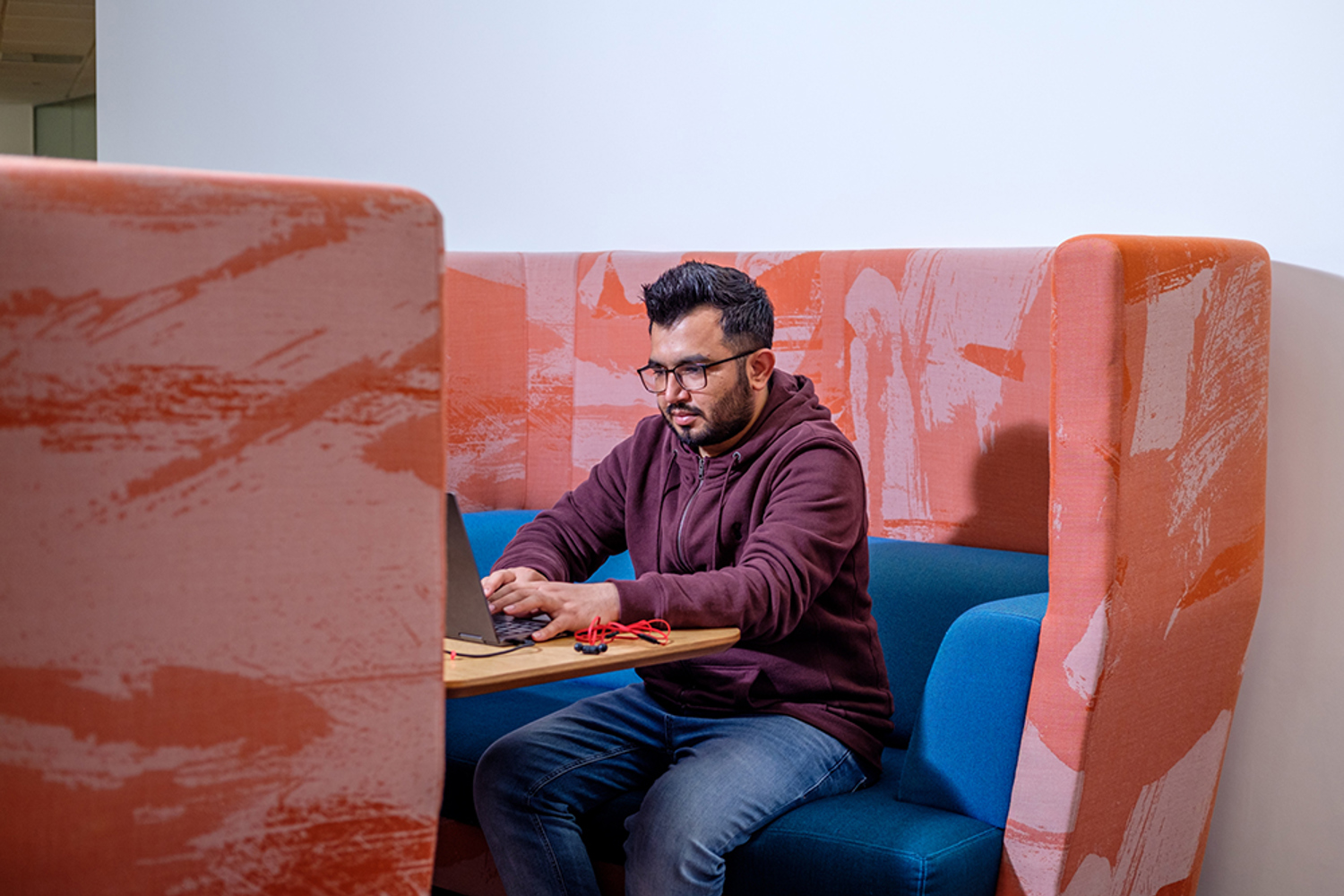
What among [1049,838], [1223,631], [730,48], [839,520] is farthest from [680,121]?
[1049,838]

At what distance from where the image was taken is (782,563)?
7.15 feet

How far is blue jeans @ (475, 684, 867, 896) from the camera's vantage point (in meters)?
2.12

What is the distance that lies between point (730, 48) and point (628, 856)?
84.4 inches

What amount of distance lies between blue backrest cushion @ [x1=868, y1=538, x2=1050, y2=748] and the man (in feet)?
0.87

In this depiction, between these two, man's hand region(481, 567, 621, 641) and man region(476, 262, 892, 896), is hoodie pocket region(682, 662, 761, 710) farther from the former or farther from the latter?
A: man's hand region(481, 567, 621, 641)

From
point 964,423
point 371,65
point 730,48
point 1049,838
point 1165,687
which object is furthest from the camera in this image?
point 371,65

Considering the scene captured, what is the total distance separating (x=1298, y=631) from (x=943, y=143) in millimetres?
1271

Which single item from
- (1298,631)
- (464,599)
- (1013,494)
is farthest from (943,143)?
(464,599)

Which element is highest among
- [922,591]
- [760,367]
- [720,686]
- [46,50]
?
[46,50]

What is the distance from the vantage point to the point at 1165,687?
7.55ft

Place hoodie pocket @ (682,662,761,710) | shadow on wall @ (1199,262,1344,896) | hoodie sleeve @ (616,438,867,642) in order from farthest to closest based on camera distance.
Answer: shadow on wall @ (1199,262,1344,896), hoodie pocket @ (682,662,761,710), hoodie sleeve @ (616,438,867,642)

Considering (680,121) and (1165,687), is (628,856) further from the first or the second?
(680,121)

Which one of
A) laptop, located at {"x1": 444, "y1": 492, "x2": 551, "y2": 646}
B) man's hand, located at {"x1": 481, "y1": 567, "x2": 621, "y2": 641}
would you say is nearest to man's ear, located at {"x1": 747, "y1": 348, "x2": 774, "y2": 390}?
man's hand, located at {"x1": 481, "y1": 567, "x2": 621, "y2": 641}

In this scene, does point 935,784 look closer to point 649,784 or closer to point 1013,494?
point 649,784
